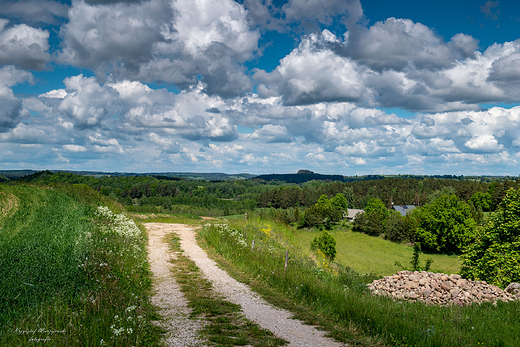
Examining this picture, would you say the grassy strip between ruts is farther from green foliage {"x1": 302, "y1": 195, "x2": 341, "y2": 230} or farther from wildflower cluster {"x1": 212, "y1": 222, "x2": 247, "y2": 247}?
green foliage {"x1": 302, "y1": 195, "x2": 341, "y2": 230}

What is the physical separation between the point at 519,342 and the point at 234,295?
6.98 meters

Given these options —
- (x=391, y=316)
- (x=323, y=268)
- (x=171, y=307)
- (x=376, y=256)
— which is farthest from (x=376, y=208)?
(x=171, y=307)

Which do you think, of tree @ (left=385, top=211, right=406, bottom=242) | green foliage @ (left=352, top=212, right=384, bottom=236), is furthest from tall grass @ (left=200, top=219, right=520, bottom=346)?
green foliage @ (left=352, top=212, right=384, bottom=236)

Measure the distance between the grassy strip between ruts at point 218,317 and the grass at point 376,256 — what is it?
3656 centimetres

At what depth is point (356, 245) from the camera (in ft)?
243

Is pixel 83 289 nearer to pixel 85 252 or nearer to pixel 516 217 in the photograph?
pixel 85 252

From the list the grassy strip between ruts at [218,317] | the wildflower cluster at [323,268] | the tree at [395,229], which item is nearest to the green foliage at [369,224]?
the tree at [395,229]

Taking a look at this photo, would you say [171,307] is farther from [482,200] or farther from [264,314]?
[482,200]

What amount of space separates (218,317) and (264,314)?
3.87 feet

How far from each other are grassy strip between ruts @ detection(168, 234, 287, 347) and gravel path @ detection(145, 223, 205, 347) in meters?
0.21

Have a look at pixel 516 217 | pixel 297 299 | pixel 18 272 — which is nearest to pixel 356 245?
pixel 516 217

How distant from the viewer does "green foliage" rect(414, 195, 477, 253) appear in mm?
63812

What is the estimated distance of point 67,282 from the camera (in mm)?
7648

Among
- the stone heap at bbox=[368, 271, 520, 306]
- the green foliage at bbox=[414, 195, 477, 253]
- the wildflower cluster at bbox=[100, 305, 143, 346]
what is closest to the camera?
the wildflower cluster at bbox=[100, 305, 143, 346]
